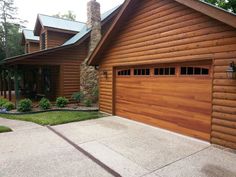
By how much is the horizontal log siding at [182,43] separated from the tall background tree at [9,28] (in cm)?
2230

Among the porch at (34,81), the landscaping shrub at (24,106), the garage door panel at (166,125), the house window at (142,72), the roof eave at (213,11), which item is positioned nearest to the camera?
the roof eave at (213,11)

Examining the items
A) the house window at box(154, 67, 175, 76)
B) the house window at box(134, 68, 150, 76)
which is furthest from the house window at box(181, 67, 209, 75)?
the house window at box(134, 68, 150, 76)

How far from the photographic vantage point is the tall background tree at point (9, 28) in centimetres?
2527

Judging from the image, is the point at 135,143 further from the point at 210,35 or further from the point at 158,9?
the point at 158,9

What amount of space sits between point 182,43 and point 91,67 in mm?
6806

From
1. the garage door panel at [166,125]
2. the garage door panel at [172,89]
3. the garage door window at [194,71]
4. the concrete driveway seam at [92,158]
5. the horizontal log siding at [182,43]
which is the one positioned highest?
the horizontal log siding at [182,43]

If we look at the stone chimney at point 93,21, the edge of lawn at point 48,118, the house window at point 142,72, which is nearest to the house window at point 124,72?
the house window at point 142,72

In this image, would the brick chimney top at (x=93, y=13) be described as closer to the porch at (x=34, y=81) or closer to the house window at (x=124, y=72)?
the porch at (x=34, y=81)

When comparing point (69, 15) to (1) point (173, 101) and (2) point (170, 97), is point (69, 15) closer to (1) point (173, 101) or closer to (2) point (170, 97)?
(2) point (170, 97)

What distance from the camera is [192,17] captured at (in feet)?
17.2

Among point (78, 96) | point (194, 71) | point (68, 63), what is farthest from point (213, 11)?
point (68, 63)

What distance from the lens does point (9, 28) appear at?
2608 cm

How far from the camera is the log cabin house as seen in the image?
1062 centimetres

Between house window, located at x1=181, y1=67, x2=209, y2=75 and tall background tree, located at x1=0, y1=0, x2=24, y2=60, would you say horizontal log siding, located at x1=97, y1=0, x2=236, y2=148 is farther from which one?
tall background tree, located at x1=0, y1=0, x2=24, y2=60
